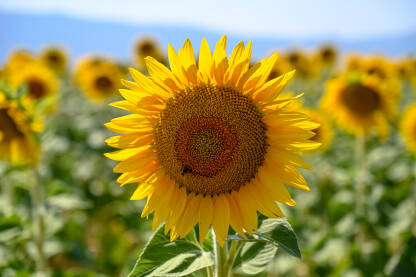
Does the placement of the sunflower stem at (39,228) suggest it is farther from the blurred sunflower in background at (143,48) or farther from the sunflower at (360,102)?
the blurred sunflower in background at (143,48)

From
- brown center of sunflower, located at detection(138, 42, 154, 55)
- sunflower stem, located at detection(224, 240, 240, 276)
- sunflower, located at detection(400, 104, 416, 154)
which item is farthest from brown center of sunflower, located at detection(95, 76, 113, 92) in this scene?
Answer: sunflower stem, located at detection(224, 240, 240, 276)

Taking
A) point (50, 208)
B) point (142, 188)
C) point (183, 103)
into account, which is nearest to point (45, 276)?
point (50, 208)

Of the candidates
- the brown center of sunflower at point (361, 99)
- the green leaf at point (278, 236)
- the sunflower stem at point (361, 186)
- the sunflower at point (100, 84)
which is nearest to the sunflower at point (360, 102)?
the brown center of sunflower at point (361, 99)

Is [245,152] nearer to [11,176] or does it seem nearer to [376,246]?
[376,246]

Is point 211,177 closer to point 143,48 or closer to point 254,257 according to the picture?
point 254,257

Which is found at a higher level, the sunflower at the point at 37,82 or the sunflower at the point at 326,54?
the sunflower at the point at 326,54

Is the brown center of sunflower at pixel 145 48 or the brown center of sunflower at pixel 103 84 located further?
the brown center of sunflower at pixel 145 48
